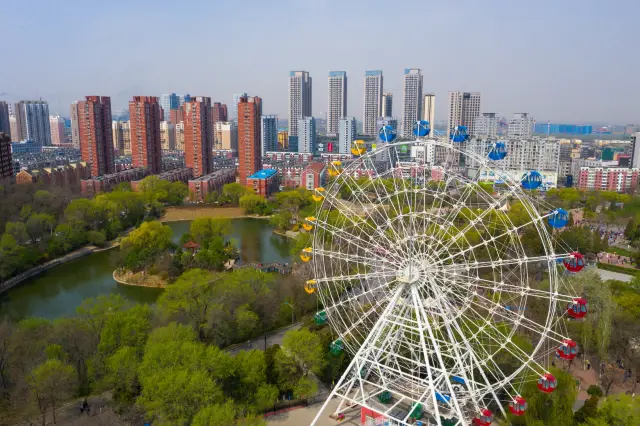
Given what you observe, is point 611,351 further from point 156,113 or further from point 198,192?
point 156,113

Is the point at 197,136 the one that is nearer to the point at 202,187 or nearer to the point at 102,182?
the point at 202,187

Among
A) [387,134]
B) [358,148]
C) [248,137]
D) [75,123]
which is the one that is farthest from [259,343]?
[75,123]

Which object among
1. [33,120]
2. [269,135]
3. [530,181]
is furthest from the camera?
[33,120]

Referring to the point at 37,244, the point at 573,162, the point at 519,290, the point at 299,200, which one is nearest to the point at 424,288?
the point at 519,290

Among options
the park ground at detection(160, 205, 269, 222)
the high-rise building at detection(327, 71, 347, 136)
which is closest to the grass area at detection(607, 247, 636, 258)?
the park ground at detection(160, 205, 269, 222)

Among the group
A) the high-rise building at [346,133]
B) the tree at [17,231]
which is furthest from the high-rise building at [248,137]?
the high-rise building at [346,133]

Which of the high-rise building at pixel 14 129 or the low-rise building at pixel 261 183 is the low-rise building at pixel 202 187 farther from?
the high-rise building at pixel 14 129
